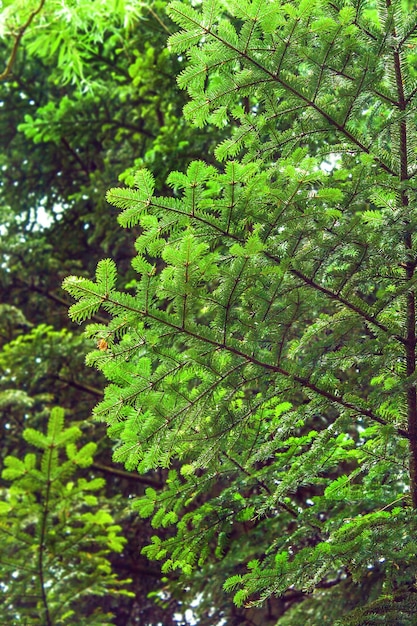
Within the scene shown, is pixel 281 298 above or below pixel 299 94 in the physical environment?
below

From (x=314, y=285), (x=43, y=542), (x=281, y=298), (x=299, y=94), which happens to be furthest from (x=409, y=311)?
(x=43, y=542)

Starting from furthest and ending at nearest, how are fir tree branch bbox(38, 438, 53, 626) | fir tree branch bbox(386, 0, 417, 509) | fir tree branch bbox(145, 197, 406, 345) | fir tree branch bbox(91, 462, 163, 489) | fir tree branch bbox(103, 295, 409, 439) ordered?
1. fir tree branch bbox(91, 462, 163, 489)
2. fir tree branch bbox(38, 438, 53, 626)
3. fir tree branch bbox(386, 0, 417, 509)
4. fir tree branch bbox(145, 197, 406, 345)
5. fir tree branch bbox(103, 295, 409, 439)

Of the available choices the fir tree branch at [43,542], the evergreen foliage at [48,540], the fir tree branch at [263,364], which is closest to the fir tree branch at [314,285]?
the fir tree branch at [263,364]

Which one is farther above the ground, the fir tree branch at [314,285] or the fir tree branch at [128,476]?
the fir tree branch at [128,476]

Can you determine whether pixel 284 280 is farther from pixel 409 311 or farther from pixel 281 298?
pixel 409 311

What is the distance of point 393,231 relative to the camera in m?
2.56

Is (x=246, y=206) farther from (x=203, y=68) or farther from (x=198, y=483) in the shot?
(x=198, y=483)

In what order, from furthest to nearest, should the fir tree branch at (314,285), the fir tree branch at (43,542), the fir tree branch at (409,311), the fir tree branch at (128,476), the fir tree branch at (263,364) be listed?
1. the fir tree branch at (128,476)
2. the fir tree branch at (43,542)
3. the fir tree branch at (409,311)
4. the fir tree branch at (314,285)
5. the fir tree branch at (263,364)

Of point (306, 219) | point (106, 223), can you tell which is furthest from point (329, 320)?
point (106, 223)

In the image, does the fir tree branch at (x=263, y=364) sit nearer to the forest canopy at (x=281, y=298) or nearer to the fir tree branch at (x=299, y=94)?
the forest canopy at (x=281, y=298)

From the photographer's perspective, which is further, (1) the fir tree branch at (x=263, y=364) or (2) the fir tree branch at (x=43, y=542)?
(2) the fir tree branch at (x=43, y=542)

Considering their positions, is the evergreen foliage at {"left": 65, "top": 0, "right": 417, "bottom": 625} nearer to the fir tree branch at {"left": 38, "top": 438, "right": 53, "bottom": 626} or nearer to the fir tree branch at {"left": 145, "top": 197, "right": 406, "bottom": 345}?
the fir tree branch at {"left": 145, "top": 197, "right": 406, "bottom": 345}

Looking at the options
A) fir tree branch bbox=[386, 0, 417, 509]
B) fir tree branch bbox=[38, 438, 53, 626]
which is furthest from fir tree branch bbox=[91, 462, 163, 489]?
fir tree branch bbox=[386, 0, 417, 509]

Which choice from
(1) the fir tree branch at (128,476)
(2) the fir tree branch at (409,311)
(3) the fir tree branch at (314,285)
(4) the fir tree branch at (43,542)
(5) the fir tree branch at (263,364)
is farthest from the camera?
(1) the fir tree branch at (128,476)
